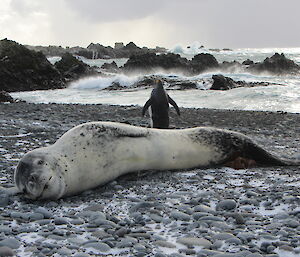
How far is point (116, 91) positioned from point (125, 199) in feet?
75.0

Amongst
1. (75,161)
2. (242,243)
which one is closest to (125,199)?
(75,161)

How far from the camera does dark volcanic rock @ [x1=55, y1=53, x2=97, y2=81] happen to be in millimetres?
33375

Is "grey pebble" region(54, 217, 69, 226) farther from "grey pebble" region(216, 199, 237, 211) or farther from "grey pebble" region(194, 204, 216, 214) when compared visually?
"grey pebble" region(216, 199, 237, 211)

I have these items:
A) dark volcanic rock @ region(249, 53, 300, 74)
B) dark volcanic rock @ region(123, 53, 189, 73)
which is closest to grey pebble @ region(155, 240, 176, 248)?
dark volcanic rock @ region(123, 53, 189, 73)

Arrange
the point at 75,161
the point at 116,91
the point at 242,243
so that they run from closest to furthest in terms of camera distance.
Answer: the point at 242,243
the point at 75,161
the point at 116,91

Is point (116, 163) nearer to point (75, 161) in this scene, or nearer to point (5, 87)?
point (75, 161)

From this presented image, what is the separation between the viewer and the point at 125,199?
429 cm

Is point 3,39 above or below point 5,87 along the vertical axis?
above

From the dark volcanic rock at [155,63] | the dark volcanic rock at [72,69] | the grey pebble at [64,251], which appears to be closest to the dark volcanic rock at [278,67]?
the dark volcanic rock at [155,63]

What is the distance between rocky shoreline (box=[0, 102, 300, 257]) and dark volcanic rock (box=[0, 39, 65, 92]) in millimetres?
21076

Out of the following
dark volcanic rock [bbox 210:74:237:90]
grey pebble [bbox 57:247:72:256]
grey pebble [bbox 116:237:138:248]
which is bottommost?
grey pebble [bbox 116:237:138:248]

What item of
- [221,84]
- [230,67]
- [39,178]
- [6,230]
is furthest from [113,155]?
[230,67]

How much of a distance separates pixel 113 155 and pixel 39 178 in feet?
3.49

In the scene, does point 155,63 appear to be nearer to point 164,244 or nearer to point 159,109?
point 159,109
